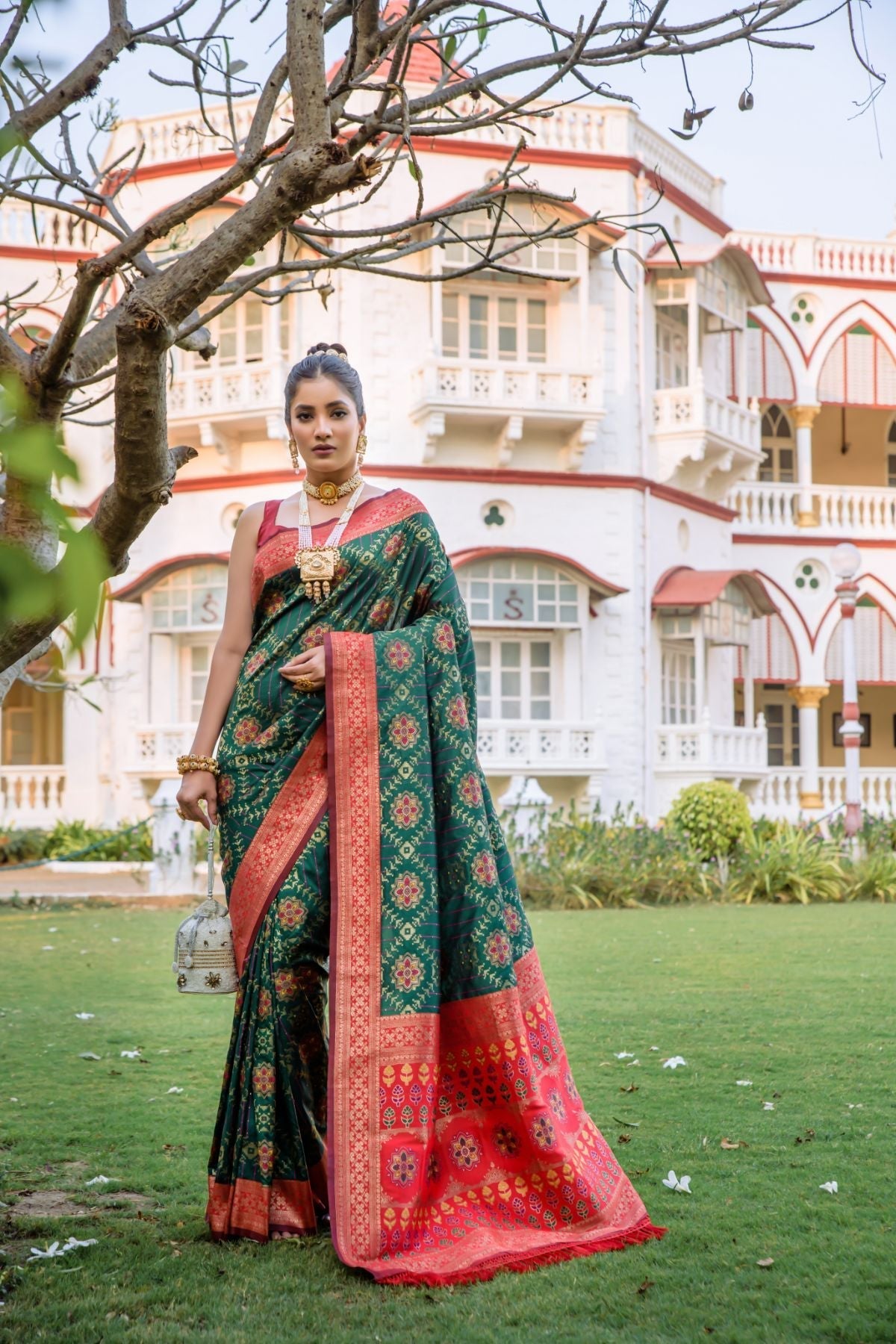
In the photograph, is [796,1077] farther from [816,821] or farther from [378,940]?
[816,821]

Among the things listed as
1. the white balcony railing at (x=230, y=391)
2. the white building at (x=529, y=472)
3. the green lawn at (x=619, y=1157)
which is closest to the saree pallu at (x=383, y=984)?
the green lawn at (x=619, y=1157)

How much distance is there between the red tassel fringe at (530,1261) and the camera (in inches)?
109

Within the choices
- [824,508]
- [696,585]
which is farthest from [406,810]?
[824,508]

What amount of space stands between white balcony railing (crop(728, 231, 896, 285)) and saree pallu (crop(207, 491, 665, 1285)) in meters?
19.2

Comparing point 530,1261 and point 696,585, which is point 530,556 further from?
point 530,1261

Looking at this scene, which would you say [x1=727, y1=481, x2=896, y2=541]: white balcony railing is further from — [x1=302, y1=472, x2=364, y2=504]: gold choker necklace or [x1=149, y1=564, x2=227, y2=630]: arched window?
[x1=302, y1=472, x2=364, y2=504]: gold choker necklace

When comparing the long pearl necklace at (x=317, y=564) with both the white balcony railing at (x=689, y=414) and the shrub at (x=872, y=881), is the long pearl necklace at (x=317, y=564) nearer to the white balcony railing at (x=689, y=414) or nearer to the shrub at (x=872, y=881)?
the shrub at (x=872, y=881)

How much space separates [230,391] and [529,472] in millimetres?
3698

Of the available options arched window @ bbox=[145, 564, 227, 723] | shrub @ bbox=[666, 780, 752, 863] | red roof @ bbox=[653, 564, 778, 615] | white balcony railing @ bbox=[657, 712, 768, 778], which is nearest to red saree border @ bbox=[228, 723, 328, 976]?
shrub @ bbox=[666, 780, 752, 863]

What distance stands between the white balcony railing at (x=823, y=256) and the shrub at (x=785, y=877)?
1119 cm

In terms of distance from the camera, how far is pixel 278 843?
323 centimetres

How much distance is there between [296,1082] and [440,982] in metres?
0.40

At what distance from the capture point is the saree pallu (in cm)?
300

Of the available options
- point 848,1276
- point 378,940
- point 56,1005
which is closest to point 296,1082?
point 378,940
